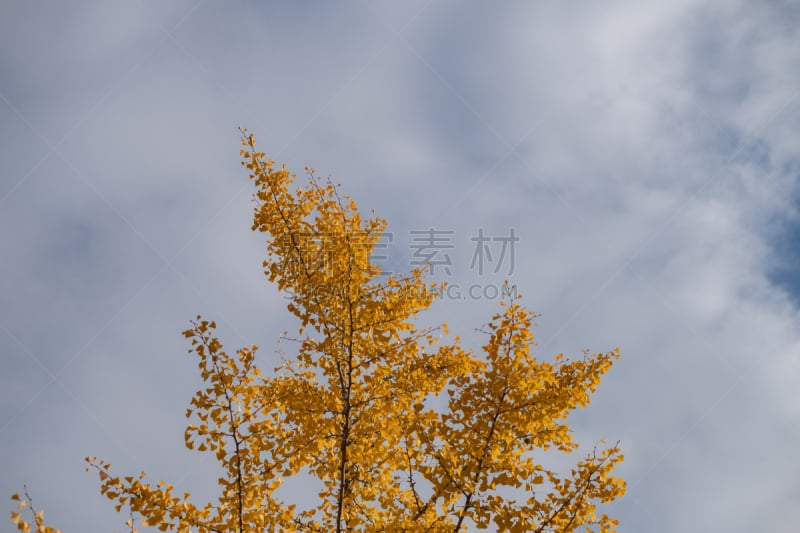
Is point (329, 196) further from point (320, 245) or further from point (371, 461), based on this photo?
point (371, 461)

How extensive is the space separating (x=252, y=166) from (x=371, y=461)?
331 centimetres

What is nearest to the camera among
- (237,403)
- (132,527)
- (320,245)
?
(132,527)

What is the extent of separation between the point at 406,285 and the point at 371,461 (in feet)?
6.16

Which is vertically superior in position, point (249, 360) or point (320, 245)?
point (320, 245)

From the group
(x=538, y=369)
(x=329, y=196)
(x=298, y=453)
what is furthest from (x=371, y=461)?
(x=329, y=196)

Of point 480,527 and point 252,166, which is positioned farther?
point 252,166

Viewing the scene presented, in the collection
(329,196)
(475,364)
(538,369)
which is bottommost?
(538,369)

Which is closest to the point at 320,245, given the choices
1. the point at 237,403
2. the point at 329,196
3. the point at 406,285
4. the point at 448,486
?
the point at 329,196

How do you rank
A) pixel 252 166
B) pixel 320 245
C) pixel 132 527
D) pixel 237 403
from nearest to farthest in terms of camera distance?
1. pixel 132 527
2. pixel 237 403
3. pixel 320 245
4. pixel 252 166

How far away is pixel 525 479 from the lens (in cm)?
412

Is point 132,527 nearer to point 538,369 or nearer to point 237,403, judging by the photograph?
point 237,403

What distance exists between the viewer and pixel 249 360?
4.41 metres

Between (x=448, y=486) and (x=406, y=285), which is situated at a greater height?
(x=406, y=285)

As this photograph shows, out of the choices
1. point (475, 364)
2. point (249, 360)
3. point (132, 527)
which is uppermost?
point (475, 364)
